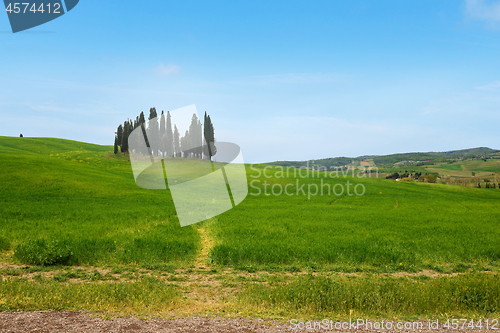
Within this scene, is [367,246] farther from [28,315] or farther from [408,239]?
[28,315]

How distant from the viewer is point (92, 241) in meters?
15.2

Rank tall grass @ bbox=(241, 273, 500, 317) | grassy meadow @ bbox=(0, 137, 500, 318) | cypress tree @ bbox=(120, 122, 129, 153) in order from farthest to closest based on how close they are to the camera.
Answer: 1. cypress tree @ bbox=(120, 122, 129, 153)
2. grassy meadow @ bbox=(0, 137, 500, 318)
3. tall grass @ bbox=(241, 273, 500, 317)

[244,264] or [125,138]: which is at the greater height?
[125,138]

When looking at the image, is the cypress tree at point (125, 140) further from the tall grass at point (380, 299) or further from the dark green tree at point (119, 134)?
the tall grass at point (380, 299)

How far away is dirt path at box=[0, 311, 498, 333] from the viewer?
5.90 metres

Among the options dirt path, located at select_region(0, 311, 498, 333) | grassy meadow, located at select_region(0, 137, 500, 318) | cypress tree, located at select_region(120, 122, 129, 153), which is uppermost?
cypress tree, located at select_region(120, 122, 129, 153)

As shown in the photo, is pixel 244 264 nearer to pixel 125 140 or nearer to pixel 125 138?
pixel 125 140

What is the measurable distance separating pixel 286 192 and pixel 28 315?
4969 cm

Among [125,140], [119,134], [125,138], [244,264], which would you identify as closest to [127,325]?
[244,264]

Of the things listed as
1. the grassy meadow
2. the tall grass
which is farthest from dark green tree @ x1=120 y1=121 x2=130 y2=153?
the tall grass

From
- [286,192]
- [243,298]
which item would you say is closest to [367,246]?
[243,298]

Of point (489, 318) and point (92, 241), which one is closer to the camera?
point (489, 318)

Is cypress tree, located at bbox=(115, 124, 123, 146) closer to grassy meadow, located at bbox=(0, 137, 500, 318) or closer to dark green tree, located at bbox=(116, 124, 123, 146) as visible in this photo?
dark green tree, located at bbox=(116, 124, 123, 146)

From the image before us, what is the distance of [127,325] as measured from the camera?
20.1 ft
